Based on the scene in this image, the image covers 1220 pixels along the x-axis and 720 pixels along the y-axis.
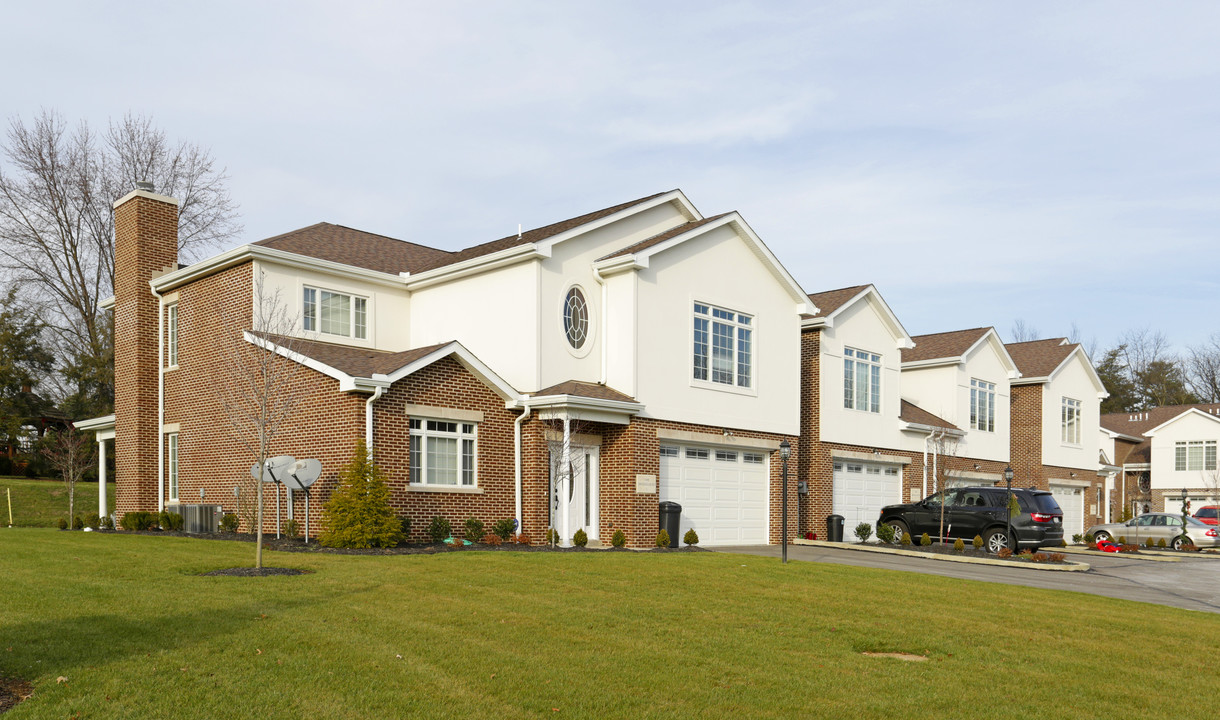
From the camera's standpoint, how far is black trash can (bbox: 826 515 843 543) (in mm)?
27172

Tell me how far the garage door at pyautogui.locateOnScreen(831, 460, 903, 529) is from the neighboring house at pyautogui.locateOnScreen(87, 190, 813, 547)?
3.55 m

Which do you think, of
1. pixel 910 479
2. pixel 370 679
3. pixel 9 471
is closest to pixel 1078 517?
pixel 910 479

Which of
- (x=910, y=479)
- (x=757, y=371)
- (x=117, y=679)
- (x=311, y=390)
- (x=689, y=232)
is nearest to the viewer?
(x=117, y=679)

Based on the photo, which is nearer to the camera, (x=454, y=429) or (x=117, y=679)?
(x=117, y=679)

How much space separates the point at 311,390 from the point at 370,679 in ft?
42.2

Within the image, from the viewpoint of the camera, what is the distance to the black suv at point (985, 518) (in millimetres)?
23844

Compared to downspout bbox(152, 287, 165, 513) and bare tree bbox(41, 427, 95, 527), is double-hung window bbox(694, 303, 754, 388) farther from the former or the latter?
bare tree bbox(41, 427, 95, 527)

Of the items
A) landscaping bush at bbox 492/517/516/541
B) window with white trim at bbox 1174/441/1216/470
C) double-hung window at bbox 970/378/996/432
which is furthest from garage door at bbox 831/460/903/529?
window with white trim at bbox 1174/441/1216/470

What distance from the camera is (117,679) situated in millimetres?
7266

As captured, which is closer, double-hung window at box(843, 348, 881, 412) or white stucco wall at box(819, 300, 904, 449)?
white stucco wall at box(819, 300, 904, 449)

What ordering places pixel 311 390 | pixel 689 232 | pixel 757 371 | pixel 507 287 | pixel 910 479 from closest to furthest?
pixel 311 390
pixel 507 287
pixel 689 232
pixel 757 371
pixel 910 479

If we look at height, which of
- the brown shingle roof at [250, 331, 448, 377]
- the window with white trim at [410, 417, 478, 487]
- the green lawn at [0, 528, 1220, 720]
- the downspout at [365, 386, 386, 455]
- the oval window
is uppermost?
the oval window

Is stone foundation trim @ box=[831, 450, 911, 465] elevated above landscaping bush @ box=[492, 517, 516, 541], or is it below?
above

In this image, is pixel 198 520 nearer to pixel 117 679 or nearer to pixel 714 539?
pixel 714 539
